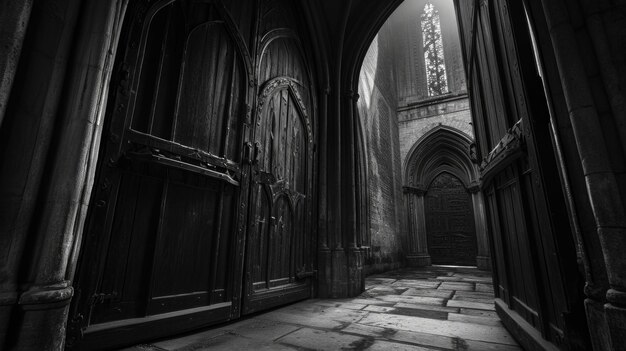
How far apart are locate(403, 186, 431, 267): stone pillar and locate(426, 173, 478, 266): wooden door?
69cm

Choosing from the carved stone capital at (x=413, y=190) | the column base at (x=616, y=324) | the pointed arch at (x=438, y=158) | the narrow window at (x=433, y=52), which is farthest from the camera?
the narrow window at (x=433, y=52)

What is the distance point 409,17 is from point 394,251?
12752 millimetres

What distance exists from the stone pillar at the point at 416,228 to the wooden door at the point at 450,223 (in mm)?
691

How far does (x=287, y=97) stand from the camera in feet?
13.1

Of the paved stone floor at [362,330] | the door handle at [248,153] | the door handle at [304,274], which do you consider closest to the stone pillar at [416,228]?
the paved stone floor at [362,330]

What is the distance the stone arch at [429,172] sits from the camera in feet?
38.0

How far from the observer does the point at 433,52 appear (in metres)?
14.3

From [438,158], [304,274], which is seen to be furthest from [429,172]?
[304,274]

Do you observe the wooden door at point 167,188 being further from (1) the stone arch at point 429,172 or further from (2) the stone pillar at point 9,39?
(1) the stone arch at point 429,172

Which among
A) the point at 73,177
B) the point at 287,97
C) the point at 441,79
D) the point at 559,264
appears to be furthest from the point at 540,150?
the point at 441,79

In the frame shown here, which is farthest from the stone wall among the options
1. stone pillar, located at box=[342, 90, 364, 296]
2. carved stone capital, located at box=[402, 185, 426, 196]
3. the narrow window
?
stone pillar, located at box=[342, 90, 364, 296]

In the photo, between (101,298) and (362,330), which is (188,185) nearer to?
(101,298)

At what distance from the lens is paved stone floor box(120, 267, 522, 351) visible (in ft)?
6.44

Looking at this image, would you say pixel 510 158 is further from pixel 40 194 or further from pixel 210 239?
pixel 40 194
